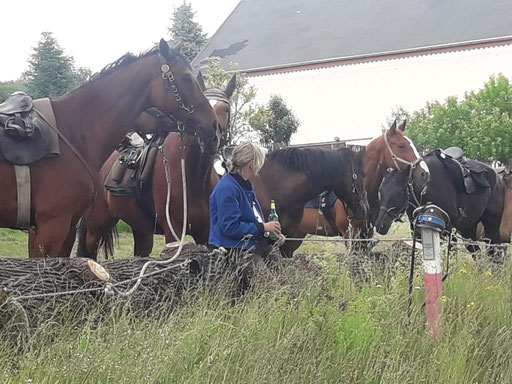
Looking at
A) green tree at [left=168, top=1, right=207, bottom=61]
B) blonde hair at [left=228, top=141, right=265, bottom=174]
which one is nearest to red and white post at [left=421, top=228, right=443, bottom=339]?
blonde hair at [left=228, top=141, right=265, bottom=174]

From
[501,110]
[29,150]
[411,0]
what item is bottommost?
[501,110]

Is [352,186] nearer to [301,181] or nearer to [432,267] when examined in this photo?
[301,181]

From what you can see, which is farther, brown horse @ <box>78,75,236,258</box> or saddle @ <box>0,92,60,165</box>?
brown horse @ <box>78,75,236,258</box>

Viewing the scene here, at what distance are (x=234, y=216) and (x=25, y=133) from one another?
1473mm

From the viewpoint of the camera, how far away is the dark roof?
39.6 meters

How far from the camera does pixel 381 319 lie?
3713 mm

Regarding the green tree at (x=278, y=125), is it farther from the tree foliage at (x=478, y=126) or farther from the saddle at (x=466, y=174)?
the saddle at (x=466, y=174)

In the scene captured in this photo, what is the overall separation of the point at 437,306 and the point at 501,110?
92.2ft

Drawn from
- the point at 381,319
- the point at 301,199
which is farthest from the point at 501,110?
the point at 381,319

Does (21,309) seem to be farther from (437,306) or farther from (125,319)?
(437,306)

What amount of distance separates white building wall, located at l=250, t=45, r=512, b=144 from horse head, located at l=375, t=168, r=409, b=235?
3450cm

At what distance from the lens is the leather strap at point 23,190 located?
3.96 m

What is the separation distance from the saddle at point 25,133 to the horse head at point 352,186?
291 cm

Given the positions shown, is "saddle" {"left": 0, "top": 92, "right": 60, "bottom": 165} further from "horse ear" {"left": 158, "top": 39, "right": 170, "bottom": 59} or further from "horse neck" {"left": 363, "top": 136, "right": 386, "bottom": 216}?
"horse neck" {"left": 363, "top": 136, "right": 386, "bottom": 216}
